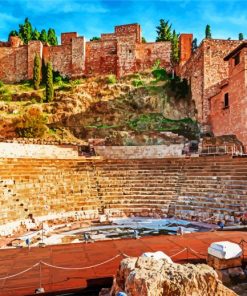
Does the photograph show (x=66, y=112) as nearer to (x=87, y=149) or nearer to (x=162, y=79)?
(x=87, y=149)

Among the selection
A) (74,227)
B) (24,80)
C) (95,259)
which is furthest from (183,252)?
(24,80)

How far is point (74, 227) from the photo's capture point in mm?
13266

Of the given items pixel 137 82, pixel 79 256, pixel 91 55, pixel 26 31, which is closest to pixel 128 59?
pixel 137 82

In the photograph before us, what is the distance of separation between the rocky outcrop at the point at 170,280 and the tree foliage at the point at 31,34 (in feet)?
163

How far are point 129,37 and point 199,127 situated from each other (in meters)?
15.5

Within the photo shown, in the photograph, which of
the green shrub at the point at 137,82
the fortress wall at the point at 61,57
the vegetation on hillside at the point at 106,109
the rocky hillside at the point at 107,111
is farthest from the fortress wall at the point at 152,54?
the fortress wall at the point at 61,57

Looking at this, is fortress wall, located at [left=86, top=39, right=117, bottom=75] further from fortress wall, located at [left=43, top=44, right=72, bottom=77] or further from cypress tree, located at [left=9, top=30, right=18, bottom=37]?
cypress tree, located at [left=9, top=30, right=18, bottom=37]

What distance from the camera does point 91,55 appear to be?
1467 inches

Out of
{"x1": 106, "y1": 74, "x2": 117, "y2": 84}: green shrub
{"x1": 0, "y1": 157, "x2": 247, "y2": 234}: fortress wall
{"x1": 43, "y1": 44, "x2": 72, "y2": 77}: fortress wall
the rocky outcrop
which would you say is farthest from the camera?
{"x1": 43, "y1": 44, "x2": 72, "y2": 77}: fortress wall

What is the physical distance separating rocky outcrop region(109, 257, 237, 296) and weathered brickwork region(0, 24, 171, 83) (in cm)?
3318

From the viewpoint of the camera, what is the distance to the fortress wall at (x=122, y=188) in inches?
547

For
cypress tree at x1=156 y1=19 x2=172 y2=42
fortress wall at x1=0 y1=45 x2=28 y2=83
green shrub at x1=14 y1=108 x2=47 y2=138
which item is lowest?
green shrub at x1=14 y1=108 x2=47 y2=138

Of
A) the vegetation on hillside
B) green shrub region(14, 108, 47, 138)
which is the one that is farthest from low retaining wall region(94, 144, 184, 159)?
green shrub region(14, 108, 47, 138)

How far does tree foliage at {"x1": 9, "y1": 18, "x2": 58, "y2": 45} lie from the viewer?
4825cm
